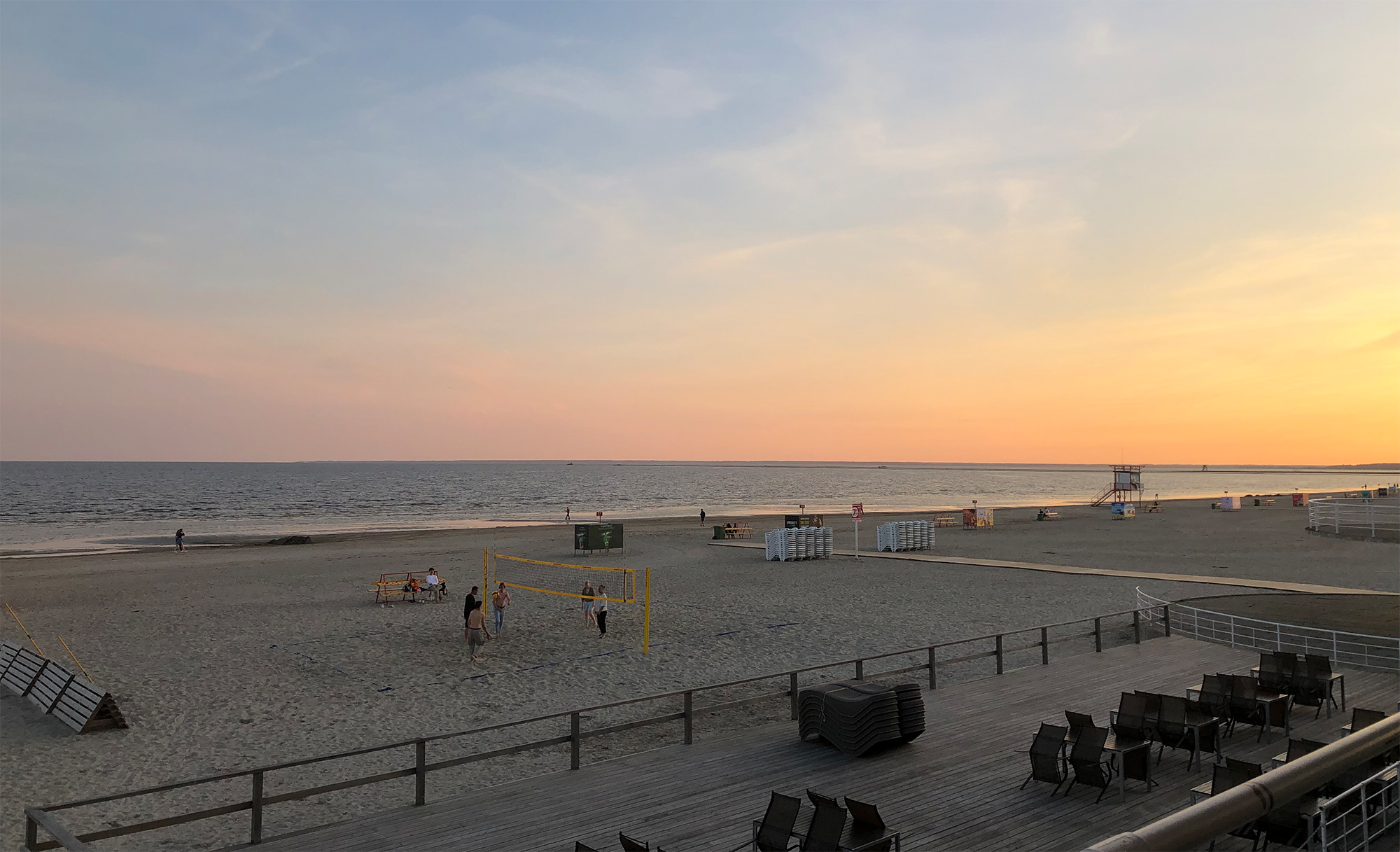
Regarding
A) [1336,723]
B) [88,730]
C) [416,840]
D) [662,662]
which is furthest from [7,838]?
[1336,723]

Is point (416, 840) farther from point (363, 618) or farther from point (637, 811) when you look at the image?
point (363, 618)

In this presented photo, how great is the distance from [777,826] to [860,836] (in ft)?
2.62

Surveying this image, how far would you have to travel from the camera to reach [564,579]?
3288 centimetres

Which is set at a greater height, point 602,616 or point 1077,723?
point 1077,723

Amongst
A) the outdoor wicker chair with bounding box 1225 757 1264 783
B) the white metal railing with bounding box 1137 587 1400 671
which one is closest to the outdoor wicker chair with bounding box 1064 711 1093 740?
the outdoor wicker chair with bounding box 1225 757 1264 783

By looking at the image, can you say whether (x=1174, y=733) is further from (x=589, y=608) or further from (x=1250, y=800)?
(x=589, y=608)

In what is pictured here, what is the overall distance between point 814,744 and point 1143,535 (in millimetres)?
44952

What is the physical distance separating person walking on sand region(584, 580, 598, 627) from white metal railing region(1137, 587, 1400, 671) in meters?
13.3

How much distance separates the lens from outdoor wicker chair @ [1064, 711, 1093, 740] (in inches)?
356

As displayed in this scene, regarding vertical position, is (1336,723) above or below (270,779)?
above

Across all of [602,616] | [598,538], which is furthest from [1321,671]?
[598,538]

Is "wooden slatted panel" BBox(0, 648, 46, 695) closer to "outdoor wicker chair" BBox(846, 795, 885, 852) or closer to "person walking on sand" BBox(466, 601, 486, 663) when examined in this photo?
"person walking on sand" BBox(466, 601, 486, 663)

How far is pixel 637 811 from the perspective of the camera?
8500 millimetres

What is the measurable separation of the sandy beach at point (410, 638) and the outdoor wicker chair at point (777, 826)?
212 inches
